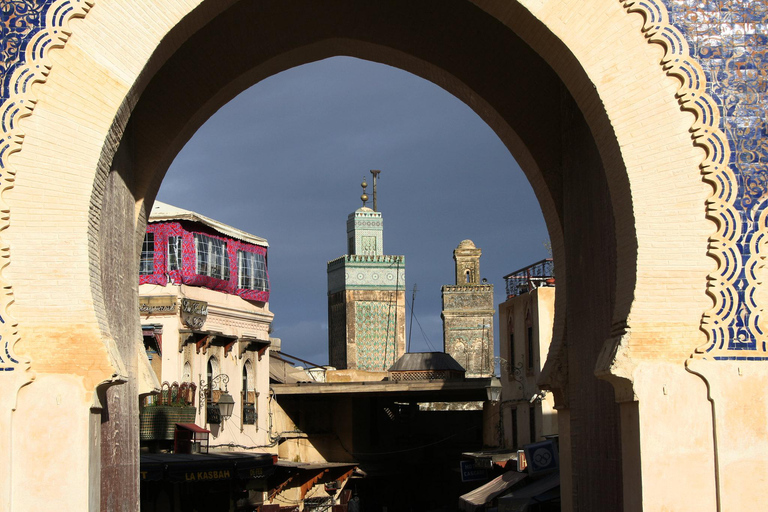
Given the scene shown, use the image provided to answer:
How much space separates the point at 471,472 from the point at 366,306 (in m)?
21.7

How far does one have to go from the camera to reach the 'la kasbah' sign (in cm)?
1555

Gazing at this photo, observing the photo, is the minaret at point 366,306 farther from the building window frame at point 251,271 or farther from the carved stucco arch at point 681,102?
the carved stucco arch at point 681,102

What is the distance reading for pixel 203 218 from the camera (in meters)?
21.0

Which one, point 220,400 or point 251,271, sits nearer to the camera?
point 220,400

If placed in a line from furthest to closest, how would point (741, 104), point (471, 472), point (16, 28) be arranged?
point (471, 472), point (741, 104), point (16, 28)

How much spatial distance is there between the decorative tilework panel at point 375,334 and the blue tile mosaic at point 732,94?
118ft

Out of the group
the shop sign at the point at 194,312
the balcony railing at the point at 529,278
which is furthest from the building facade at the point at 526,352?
the shop sign at the point at 194,312

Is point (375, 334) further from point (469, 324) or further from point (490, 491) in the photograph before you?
point (490, 491)

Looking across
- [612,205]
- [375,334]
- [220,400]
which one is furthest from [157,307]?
[375,334]

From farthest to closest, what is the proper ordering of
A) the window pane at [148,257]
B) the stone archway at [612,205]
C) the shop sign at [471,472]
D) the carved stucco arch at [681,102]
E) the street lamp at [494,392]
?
1. the street lamp at [494,392]
2. the shop sign at [471,472]
3. the window pane at [148,257]
4. the carved stucco arch at [681,102]
5. the stone archway at [612,205]

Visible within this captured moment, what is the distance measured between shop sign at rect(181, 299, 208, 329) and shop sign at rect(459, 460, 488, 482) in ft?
20.4

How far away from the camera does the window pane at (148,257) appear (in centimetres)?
2016

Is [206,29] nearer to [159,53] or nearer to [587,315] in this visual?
[159,53]

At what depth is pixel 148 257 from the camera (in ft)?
66.5
